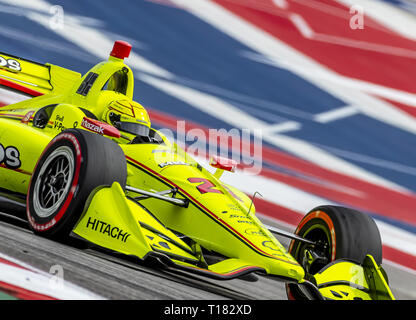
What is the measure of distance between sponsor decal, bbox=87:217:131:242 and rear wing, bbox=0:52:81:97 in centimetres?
299

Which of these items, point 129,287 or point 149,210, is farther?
point 149,210

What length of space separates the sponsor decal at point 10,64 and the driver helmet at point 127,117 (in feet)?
6.54

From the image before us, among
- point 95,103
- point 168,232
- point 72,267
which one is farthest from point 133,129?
point 72,267

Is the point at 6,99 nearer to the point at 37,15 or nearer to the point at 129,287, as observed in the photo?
the point at 37,15

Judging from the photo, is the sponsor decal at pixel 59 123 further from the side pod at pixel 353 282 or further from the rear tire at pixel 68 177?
the side pod at pixel 353 282

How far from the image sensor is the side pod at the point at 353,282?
14.9ft

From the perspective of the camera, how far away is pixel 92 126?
535cm

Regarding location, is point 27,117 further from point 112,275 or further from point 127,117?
point 112,275

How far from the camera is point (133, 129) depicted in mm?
5848

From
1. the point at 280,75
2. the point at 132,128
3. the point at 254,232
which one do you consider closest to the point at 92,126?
the point at 132,128

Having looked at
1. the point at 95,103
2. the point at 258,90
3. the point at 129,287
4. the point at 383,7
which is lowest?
the point at 129,287

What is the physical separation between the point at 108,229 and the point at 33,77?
356 cm
